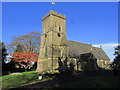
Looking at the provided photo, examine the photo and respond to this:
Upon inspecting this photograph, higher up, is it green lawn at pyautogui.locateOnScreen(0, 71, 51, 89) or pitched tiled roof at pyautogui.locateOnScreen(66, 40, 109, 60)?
pitched tiled roof at pyautogui.locateOnScreen(66, 40, 109, 60)

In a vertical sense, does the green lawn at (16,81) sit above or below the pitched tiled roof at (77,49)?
below

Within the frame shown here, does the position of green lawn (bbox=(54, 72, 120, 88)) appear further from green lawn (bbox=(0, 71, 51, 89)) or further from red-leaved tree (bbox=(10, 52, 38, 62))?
red-leaved tree (bbox=(10, 52, 38, 62))

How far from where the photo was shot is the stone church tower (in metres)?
25.8

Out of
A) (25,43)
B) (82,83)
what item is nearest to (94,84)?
(82,83)

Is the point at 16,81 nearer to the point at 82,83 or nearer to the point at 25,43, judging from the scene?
the point at 82,83

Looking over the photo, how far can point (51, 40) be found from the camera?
26734 mm

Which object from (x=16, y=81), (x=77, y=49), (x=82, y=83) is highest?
(x=77, y=49)

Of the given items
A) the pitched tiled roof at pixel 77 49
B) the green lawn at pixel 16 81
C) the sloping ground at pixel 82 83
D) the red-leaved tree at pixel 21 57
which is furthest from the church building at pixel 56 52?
the sloping ground at pixel 82 83

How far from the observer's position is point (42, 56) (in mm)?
28531

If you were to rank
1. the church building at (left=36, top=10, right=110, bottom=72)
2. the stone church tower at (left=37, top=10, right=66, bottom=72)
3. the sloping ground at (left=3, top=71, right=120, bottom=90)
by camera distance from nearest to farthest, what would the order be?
the sloping ground at (left=3, top=71, right=120, bottom=90), the stone church tower at (left=37, top=10, right=66, bottom=72), the church building at (left=36, top=10, right=110, bottom=72)

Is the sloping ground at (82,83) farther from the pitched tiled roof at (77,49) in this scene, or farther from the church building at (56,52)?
the pitched tiled roof at (77,49)

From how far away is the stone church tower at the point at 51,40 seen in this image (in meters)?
25.8

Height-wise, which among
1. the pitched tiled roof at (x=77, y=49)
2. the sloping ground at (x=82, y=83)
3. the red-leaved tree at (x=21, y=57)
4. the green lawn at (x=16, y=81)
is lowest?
the green lawn at (x=16, y=81)

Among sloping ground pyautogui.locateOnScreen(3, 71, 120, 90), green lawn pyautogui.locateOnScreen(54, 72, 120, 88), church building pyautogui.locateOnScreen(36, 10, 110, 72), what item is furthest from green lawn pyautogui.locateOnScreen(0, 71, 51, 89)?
church building pyautogui.locateOnScreen(36, 10, 110, 72)
